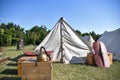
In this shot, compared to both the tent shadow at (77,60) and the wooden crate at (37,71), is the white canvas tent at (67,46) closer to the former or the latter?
Result: the tent shadow at (77,60)

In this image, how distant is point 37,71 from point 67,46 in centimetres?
473

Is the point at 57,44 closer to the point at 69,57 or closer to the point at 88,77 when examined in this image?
the point at 69,57

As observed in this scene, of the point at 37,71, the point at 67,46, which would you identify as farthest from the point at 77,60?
the point at 37,71

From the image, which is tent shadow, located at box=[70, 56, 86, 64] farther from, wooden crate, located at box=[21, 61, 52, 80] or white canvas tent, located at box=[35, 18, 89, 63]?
wooden crate, located at box=[21, 61, 52, 80]

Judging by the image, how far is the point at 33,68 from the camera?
3.71 meters

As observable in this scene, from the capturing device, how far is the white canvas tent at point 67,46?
26.8 ft

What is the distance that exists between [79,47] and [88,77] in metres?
3.32

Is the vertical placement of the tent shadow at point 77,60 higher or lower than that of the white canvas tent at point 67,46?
lower

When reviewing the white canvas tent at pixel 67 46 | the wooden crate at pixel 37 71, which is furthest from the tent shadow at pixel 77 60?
the wooden crate at pixel 37 71

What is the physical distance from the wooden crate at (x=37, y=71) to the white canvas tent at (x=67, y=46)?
173 inches

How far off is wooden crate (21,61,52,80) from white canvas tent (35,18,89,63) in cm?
438

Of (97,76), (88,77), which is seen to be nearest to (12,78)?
(88,77)

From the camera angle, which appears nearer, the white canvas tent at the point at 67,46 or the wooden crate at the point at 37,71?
the wooden crate at the point at 37,71

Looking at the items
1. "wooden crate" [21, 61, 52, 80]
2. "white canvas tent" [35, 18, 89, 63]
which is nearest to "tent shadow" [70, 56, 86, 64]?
"white canvas tent" [35, 18, 89, 63]
